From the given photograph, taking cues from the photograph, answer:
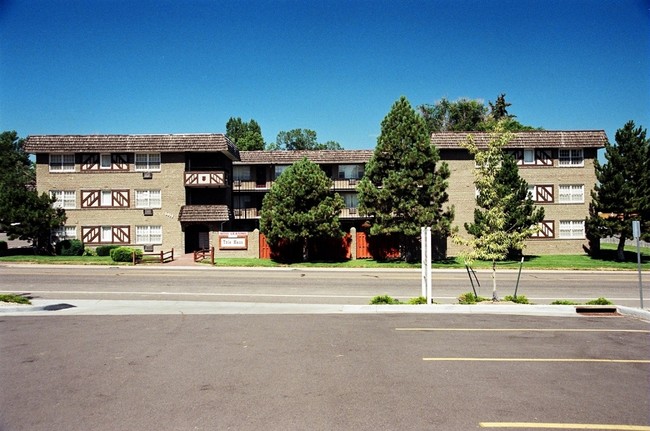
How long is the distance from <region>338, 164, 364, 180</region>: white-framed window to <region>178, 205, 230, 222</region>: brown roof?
1240 centimetres

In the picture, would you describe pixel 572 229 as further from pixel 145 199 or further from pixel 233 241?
pixel 145 199

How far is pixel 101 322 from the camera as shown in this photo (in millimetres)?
12969

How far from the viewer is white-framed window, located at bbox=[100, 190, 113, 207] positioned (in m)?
39.5

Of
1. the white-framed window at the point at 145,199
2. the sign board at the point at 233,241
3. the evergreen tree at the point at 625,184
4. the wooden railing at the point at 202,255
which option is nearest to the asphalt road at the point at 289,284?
the wooden railing at the point at 202,255

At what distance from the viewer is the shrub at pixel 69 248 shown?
36.9 metres

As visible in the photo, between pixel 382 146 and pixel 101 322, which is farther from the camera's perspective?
pixel 382 146

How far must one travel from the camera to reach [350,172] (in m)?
46.9

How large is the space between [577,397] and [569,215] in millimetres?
35769

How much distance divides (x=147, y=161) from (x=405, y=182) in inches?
838

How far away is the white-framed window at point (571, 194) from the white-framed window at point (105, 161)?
36481mm

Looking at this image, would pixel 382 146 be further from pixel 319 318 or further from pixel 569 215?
pixel 319 318

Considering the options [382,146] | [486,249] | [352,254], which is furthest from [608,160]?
[486,249]

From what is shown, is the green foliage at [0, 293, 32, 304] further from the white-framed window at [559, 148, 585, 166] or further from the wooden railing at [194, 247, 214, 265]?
the white-framed window at [559, 148, 585, 166]

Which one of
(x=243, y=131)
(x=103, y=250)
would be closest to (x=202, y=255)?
(x=103, y=250)
